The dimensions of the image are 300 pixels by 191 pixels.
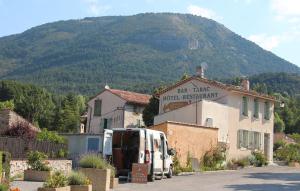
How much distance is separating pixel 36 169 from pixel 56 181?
6.48 m

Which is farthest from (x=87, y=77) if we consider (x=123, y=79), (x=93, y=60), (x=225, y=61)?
(x=225, y=61)

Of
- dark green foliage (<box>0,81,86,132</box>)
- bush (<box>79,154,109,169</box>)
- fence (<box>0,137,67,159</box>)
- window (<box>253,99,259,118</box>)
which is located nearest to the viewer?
bush (<box>79,154,109,169</box>)

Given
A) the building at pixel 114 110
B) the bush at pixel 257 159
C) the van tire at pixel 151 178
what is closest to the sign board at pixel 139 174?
the van tire at pixel 151 178

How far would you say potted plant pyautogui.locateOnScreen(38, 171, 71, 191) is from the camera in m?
13.9

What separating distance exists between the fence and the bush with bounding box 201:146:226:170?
9.34 meters

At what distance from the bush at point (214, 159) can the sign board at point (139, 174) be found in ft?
40.2

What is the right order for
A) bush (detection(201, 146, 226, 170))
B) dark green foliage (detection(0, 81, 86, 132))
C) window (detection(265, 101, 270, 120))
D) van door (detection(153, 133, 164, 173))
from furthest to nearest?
dark green foliage (detection(0, 81, 86, 132)), window (detection(265, 101, 270, 120)), bush (detection(201, 146, 226, 170)), van door (detection(153, 133, 164, 173))

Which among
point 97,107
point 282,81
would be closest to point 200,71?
point 97,107

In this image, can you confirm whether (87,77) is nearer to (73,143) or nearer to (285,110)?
(285,110)

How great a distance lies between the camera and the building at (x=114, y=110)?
56.5m

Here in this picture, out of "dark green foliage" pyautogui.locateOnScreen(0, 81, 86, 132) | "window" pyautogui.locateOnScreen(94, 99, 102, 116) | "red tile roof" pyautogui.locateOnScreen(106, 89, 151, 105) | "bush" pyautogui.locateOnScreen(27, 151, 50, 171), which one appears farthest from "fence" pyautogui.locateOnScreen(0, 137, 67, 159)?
"dark green foliage" pyautogui.locateOnScreen(0, 81, 86, 132)

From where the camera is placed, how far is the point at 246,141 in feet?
141

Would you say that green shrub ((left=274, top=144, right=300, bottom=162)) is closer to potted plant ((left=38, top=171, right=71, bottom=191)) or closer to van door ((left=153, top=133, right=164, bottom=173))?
van door ((left=153, top=133, right=164, bottom=173))

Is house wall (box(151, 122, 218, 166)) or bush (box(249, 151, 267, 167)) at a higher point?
house wall (box(151, 122, 218, 166))
